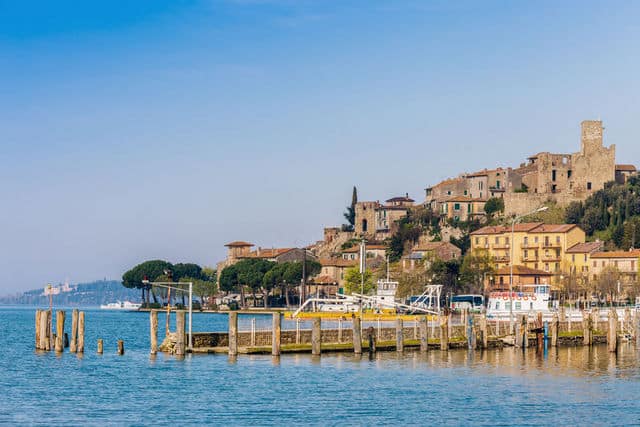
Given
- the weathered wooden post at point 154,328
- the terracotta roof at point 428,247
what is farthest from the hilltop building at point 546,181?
the weathered wooden post at point 154,328

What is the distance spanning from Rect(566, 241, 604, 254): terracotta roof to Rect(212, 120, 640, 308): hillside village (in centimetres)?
16

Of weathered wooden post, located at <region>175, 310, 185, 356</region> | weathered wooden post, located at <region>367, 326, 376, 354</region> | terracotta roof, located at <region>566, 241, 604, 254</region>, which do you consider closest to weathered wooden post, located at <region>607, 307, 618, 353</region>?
weathered wooden post, located at <region>367, 326, 376, 354</region>

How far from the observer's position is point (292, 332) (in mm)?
66375

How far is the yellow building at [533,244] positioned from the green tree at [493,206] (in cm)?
1793

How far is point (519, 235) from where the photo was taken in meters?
164

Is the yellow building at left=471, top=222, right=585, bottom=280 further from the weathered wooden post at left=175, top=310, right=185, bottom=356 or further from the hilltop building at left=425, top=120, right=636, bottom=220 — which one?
the weathered wooden post at left=175, top=310, right=185, bottom=356

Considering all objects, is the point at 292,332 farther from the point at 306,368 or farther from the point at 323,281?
the point at 323,281

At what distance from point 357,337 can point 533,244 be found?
101m

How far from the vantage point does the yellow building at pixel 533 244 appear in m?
159

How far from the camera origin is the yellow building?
15925cm

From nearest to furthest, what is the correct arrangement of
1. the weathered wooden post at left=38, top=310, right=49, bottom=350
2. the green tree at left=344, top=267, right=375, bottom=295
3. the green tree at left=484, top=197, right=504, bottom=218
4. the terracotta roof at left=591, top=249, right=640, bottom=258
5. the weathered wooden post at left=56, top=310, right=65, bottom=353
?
the weathered wooden post at left=56, top=310, right=65, bottom=353, the weathered wooden post at left=38, top=310, right=49, bottom=350, the terracotta roof at left=591, top=249, right=640, bottom=258, the green tree at left=344, top=267, right=375, bottom=295, the green tree at left=484, top=197, right=504, bottom=218

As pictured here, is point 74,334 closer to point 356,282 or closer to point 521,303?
point 521,303

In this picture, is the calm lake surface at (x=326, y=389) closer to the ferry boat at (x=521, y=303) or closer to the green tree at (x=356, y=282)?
the ferry boat at (x=521, y=303)

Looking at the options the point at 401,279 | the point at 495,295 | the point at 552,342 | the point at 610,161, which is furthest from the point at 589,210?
the point at 552,342
